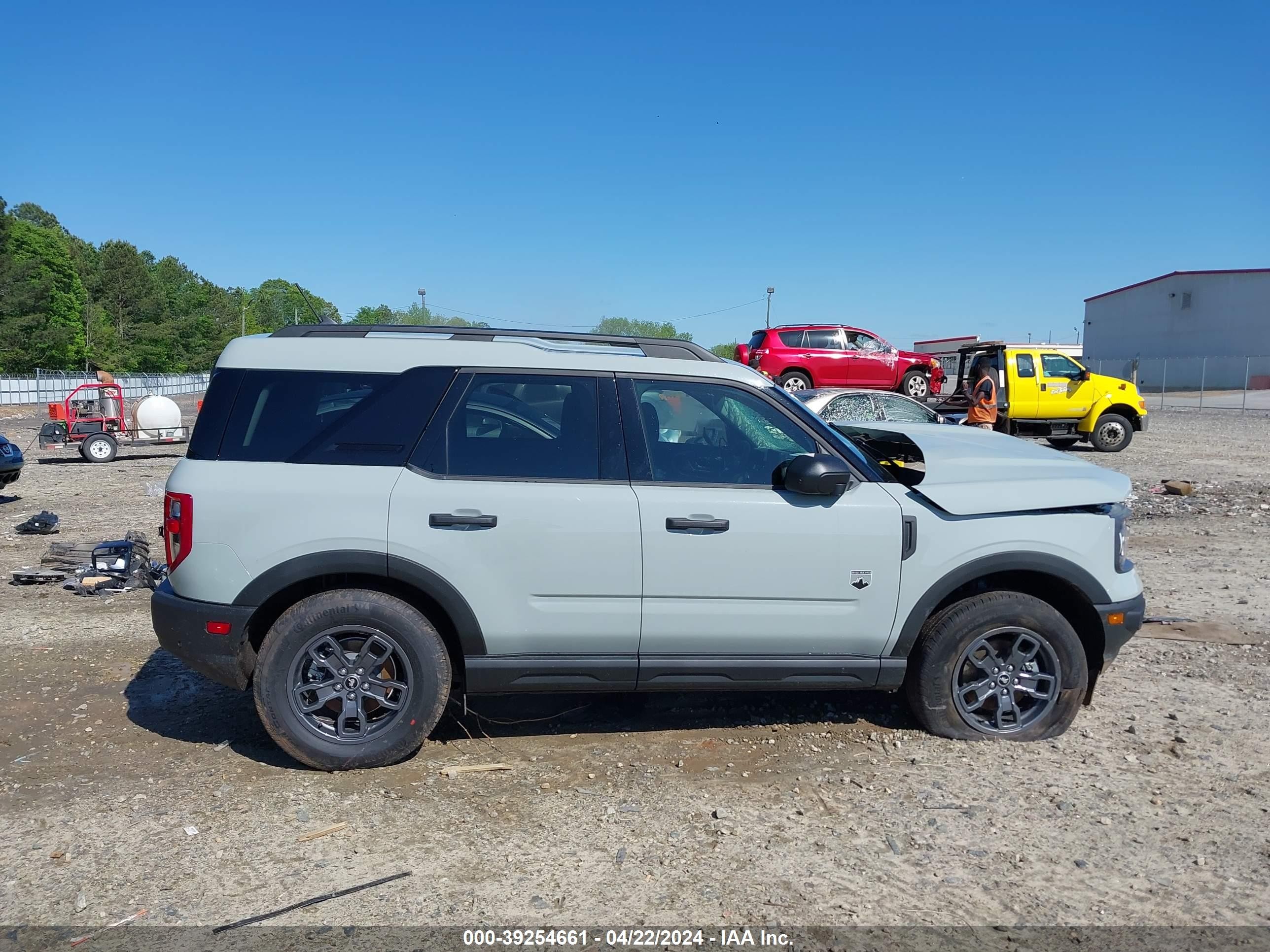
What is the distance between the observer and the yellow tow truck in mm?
18922

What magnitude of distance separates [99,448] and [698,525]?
18.3 m

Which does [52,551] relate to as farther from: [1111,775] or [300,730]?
[1111,775]

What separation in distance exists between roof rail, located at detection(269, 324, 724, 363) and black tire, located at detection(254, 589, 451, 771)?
125 cm

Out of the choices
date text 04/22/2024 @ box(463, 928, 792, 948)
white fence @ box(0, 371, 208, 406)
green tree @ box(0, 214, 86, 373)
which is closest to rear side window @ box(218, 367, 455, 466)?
date text 04/22/2024 @ box(463, 928, 792, 948)

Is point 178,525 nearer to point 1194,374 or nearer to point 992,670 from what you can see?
point 992,670

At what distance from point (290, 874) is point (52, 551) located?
6107mm

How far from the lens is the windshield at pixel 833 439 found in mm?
4434

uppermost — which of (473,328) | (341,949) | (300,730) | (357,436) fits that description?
(473,328)

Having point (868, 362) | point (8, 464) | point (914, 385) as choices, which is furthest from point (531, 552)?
point (914, 385)

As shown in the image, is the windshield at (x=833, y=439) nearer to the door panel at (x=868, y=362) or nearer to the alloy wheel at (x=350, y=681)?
the alloy wheel at (x=350, y=681)

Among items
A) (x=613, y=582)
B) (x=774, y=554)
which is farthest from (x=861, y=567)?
(x=613, y=582)

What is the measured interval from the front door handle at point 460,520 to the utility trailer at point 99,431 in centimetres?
1739

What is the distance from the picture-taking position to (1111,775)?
426 cm

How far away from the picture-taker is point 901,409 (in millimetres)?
15227
